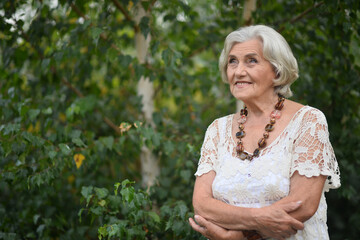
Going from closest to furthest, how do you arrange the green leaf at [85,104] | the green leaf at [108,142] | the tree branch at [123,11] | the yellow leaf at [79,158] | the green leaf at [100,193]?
1. the green leaf at [100,193]
2. the yellow leaf at [79,158]
3. the green leaf at [108,142]
4. the green leaf at [85,104]
5. the tree branch at [123,11]

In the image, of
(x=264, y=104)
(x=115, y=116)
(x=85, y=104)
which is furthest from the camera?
(x=115, y=116)

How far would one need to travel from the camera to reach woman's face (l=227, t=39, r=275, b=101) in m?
1.90

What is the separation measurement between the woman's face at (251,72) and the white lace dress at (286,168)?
23 cm

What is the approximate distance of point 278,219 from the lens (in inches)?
64.9

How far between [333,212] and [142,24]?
261cm

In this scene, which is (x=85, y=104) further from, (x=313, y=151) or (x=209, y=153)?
(x=313, y=151)

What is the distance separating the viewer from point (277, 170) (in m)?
1.76

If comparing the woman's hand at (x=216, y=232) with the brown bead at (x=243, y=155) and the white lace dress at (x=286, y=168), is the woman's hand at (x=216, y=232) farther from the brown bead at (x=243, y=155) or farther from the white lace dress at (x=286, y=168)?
the brown bead at (x=243, y=155)

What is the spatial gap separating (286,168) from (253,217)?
0.28 m

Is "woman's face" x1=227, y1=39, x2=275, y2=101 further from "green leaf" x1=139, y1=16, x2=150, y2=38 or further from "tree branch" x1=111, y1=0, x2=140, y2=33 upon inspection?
"tree branch" x1=111, y1=0, x2=140, y2=33

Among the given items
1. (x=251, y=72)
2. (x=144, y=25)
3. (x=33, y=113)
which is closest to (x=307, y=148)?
(x=251, y=72)

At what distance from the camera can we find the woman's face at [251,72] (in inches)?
74.9

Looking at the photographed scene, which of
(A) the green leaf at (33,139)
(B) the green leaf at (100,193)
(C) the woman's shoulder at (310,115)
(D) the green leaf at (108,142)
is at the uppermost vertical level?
(A) the green leaf at (33,139)

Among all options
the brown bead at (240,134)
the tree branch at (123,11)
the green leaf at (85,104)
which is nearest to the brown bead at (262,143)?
the brown bead at (240,134)
